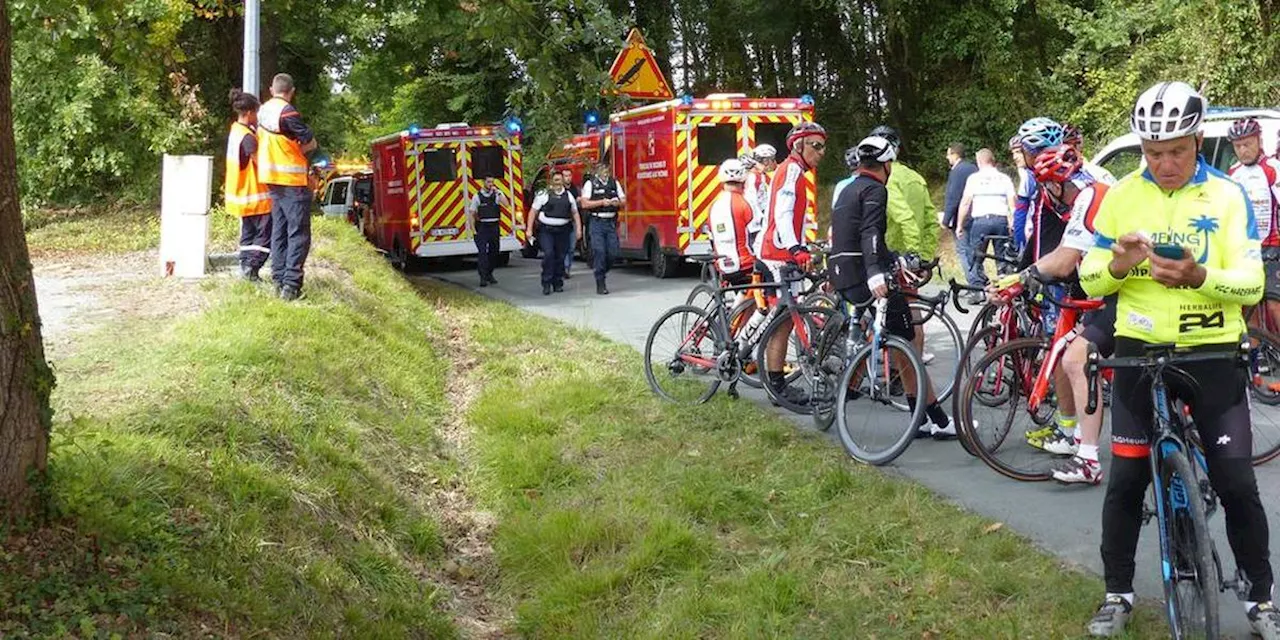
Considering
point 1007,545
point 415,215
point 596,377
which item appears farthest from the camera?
point 415,215

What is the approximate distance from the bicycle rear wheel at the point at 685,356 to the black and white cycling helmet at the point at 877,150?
200 centimetres

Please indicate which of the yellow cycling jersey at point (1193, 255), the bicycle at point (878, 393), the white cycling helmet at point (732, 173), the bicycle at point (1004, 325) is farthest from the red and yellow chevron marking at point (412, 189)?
the yellow cycling jersey at point (1193, 255)

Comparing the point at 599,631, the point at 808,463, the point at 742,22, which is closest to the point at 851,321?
the point at 808,463

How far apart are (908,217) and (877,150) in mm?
→ 549

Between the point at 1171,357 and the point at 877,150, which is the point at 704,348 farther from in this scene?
the point at 1171,357

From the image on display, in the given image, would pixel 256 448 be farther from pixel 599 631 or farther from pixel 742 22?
pixel 742 22

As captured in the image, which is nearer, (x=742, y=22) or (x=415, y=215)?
(x=415, y=215)

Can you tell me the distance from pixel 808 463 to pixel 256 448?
9.66 feet

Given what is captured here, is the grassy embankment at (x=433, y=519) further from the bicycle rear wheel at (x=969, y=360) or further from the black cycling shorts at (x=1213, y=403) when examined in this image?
the black cycling shorts at (x=1213, y=403)

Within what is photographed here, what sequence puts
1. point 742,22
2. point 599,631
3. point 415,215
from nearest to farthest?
1. point 599,631
2. point 415,215
3. point 742,22

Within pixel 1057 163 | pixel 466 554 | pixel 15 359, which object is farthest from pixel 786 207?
pixel 15 359

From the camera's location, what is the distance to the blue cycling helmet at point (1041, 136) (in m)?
7.30

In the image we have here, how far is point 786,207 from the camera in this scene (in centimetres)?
887

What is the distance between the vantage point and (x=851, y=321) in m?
8.02
